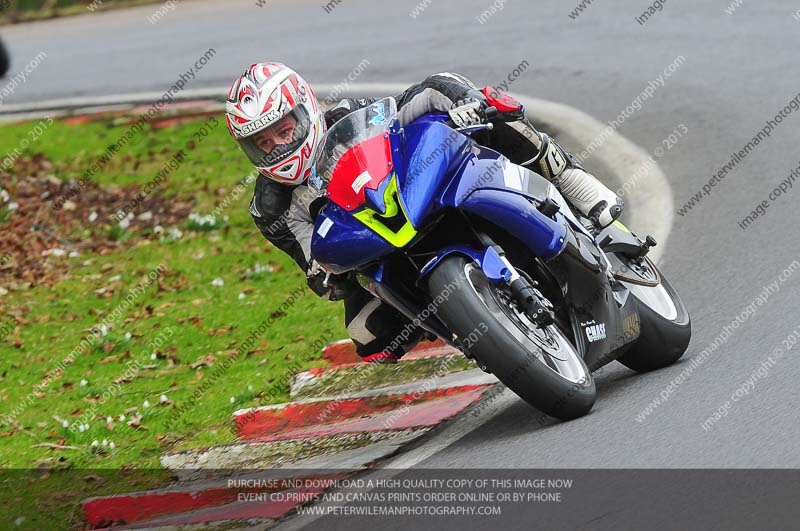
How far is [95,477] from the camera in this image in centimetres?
Answer: 660

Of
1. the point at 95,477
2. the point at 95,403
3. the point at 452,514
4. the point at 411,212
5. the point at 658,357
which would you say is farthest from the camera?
the point at 95,403

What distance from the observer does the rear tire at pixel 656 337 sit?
6.07 meters

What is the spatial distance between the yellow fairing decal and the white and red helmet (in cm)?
55

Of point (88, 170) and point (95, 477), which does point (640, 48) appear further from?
point (95, 477)

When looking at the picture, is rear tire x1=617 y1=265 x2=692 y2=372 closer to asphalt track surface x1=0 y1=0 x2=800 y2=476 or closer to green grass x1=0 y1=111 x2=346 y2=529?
asphalt track surface x1=0 y1=0 x2=800 y2=476

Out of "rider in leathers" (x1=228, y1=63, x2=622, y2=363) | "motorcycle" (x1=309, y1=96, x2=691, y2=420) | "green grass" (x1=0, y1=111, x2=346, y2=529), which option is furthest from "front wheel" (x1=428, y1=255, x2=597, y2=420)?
"green grass" (x1=0, y1=111, x2=346, y2=529)

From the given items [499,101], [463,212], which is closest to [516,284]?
[463,212]

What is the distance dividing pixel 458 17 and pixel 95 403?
893cm

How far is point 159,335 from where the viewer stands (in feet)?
28.7

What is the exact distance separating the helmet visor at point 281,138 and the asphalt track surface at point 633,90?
1.50m

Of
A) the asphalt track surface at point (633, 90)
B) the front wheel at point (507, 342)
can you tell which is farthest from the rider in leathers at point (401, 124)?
the front wheel at point (507, 342)

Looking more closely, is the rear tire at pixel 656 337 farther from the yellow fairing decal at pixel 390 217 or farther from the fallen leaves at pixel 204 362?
the fallen leaves at pixel 204 362

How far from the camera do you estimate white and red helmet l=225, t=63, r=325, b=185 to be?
550cm

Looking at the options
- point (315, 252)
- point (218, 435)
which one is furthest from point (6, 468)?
point (315, 252)
